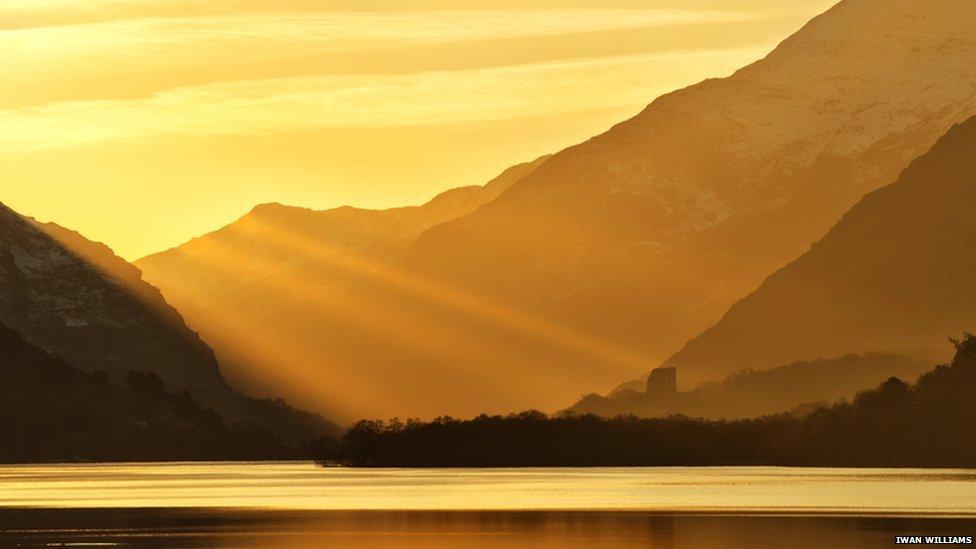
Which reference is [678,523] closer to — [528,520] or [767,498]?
[528,520]

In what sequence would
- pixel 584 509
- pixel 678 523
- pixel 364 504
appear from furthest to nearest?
pixel 364 504 → pixel 584 509 → pixel 678 523

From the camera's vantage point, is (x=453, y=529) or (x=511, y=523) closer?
(x=453, y=529)

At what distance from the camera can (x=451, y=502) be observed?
199 metres

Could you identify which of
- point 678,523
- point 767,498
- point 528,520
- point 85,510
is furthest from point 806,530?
point 85,510

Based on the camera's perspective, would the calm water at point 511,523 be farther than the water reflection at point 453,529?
Yes

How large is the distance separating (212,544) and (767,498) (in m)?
83.5

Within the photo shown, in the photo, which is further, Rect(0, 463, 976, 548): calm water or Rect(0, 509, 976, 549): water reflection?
Rect(0, 463, 976, 548): calm water

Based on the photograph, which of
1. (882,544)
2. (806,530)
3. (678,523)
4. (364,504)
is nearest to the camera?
(882,544)

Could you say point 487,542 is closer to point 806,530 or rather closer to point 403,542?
point 403,542

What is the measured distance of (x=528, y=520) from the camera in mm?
159000

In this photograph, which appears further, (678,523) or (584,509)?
(584,509)

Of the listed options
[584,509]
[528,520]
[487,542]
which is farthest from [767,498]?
[487,542]

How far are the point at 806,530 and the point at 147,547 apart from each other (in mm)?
44889

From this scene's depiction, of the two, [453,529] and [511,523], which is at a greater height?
[511,523]
